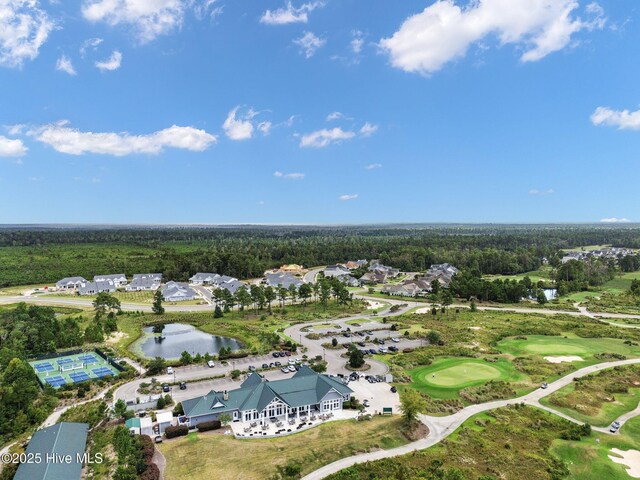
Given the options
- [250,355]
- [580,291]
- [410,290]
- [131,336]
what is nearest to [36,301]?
[131,336]

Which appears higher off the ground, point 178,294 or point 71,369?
point 178,294

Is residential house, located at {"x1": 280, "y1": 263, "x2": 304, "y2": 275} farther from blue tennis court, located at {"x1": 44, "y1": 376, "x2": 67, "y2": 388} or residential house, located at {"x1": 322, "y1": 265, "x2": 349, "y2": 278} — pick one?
blue tennis court, located at {"x1": 44, "y1": 376, "x2": 67, "y2": 388}

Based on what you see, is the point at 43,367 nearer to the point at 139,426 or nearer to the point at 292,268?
the point at 139,426

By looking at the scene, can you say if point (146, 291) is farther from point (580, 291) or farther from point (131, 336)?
point (580, 291)

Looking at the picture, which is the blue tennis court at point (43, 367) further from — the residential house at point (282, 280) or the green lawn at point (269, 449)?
the residential house at point (282, 280)

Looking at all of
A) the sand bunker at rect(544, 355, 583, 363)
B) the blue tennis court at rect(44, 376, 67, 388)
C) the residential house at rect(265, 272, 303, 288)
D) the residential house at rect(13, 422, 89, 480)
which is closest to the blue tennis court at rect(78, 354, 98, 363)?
the blue tennis court at rect(44, 376, 67, 388)

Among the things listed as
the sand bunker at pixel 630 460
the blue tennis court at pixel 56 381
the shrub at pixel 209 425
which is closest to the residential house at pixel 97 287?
the blue tennis court at pixel 56 381

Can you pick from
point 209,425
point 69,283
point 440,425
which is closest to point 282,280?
point 69,283
